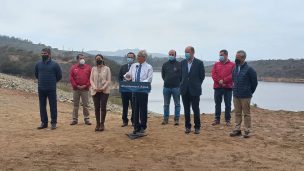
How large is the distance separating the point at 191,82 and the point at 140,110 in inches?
48.6

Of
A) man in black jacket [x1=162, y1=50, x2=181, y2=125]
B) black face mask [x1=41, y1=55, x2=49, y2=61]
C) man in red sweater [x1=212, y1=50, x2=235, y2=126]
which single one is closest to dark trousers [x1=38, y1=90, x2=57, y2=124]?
black face mask [x1=41, y1=55, x2=49, y2=61]

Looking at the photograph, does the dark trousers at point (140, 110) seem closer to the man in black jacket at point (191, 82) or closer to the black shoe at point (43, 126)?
the man in black jacket at point (191, 82)

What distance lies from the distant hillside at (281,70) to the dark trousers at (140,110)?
64.4 meters

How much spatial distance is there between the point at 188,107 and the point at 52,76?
327cm

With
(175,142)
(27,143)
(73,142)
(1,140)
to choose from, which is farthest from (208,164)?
(1,140)

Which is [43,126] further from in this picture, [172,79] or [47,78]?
[172,79]

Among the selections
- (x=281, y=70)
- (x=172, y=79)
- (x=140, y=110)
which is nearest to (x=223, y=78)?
(x=172, y=79)

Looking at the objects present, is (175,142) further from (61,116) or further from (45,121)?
(61,116)

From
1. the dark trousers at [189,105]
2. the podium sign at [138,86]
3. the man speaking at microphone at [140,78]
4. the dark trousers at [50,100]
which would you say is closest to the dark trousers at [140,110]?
the man speaking at microphone at [140,78]

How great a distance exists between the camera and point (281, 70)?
281 ft

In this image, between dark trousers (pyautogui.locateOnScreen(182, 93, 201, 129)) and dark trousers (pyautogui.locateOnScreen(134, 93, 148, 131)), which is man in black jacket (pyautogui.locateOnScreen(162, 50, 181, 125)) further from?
dark trousers (pyautogui.locateOnScreen(134, 93, 148, 131))

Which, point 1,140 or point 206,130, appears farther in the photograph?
point 206,130

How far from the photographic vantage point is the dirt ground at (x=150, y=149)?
23.4ft

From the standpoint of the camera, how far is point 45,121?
413 inches
